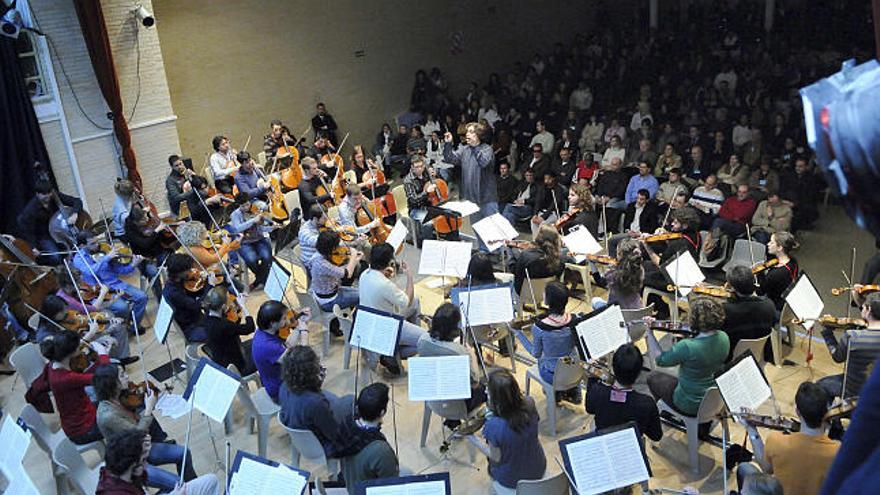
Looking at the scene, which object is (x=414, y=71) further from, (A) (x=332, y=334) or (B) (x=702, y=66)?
(A) (x=332, y=334)

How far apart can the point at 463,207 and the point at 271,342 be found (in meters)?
3.83

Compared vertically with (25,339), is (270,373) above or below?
above

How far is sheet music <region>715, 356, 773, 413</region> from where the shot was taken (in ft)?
14.8

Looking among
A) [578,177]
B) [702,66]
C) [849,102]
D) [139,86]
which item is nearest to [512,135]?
[578,177]

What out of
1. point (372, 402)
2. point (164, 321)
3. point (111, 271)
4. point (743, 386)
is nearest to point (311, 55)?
point (111, 271)

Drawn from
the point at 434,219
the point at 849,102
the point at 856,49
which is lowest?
the point at 434,219

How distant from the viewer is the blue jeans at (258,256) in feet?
28.5

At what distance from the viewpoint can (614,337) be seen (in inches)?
215

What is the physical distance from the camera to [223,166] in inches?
412

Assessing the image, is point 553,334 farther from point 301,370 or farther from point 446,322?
point 301,370

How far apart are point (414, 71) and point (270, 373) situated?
1098cm

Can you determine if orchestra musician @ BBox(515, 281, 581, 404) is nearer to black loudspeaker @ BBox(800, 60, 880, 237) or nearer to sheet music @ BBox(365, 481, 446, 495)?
sheet music @ BBox(365, 481, 446, 495)

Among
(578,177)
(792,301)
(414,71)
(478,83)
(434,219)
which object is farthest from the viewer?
(478,83)

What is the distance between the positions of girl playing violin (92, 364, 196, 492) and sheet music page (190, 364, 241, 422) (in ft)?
0.99
